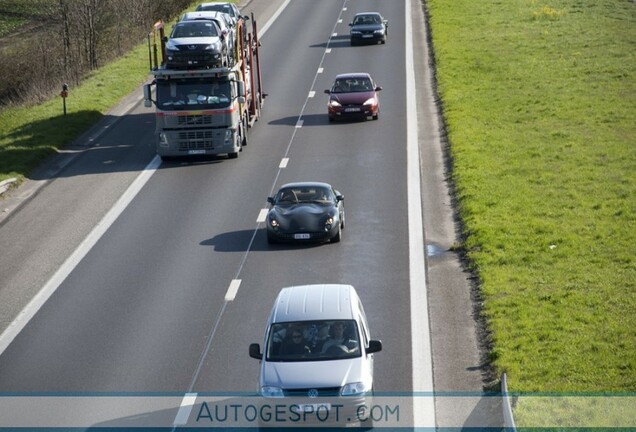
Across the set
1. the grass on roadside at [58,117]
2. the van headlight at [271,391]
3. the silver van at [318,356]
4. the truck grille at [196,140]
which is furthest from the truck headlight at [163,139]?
the van headlight at [271,391]

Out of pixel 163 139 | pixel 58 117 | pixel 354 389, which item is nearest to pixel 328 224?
pixel 163 139

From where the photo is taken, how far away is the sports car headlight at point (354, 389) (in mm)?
16469

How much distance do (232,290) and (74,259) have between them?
16.2ft

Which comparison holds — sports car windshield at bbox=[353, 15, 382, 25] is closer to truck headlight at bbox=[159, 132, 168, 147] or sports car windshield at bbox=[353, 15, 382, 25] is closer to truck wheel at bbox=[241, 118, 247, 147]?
truck wheel at bbox=[241, 118, 247, 147]

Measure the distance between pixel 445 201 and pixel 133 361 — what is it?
1323 cm

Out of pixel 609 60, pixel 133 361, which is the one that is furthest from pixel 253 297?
pixel 609 60

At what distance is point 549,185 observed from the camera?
32.5 metres

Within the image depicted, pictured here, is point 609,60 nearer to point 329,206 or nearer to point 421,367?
point 329,206

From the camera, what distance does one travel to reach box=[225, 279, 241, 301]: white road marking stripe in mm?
24000

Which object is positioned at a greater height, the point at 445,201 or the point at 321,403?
the point at 321,403

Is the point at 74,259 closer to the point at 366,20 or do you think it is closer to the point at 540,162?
the point at 540,162

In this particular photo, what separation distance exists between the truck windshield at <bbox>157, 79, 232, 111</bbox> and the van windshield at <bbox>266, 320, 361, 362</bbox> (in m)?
19.6

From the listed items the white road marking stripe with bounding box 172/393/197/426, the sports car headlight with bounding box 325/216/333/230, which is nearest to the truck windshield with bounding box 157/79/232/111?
the sports car headlight with bounding box 325/216/333/230

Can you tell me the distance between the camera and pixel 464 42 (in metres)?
58.8
